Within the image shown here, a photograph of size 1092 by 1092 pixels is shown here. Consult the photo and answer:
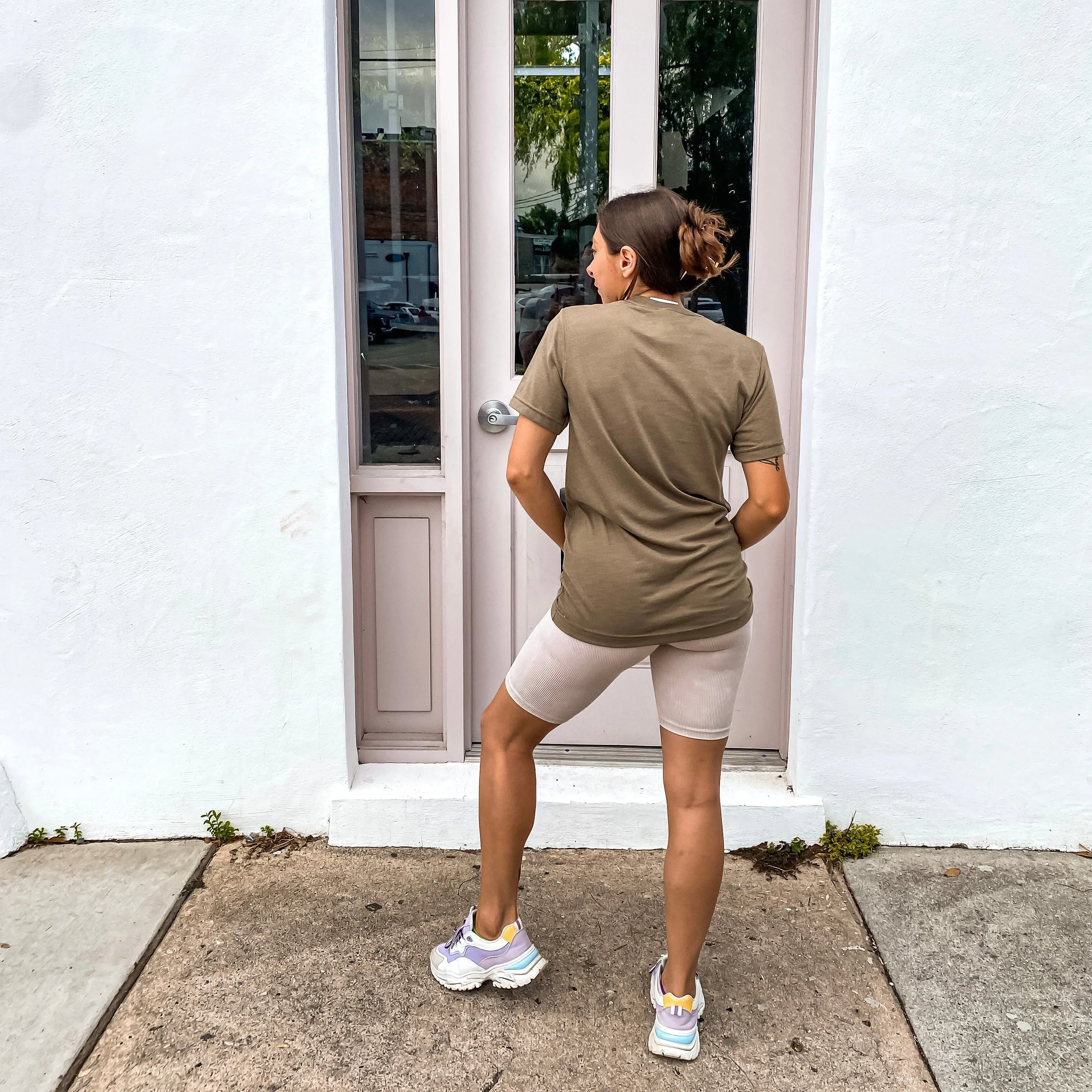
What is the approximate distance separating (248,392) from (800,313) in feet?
5.51

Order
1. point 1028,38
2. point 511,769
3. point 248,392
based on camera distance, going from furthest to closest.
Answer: point 248,392, point 1028,38, point 511,769

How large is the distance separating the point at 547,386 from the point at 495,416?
129 cm

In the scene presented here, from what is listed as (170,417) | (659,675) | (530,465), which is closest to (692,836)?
(659,675)

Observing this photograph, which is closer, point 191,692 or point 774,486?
point 774,486

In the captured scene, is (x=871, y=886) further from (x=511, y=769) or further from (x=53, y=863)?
(x=53, y=863)

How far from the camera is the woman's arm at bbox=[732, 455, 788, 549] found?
2215mm

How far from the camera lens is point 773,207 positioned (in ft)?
10.8

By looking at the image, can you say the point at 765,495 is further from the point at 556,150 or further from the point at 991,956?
the point at 556,150

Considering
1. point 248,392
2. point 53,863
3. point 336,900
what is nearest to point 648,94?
point 248,392

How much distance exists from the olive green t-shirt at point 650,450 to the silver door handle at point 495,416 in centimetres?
119

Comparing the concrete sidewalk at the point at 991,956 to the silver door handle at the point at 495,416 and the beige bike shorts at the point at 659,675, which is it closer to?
the beige bike shorts at the point at 659,675

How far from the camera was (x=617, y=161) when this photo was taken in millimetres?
3303

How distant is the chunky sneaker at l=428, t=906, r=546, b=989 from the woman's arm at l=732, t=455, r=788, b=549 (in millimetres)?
1096

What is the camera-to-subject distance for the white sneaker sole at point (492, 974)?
2484 millimetres
